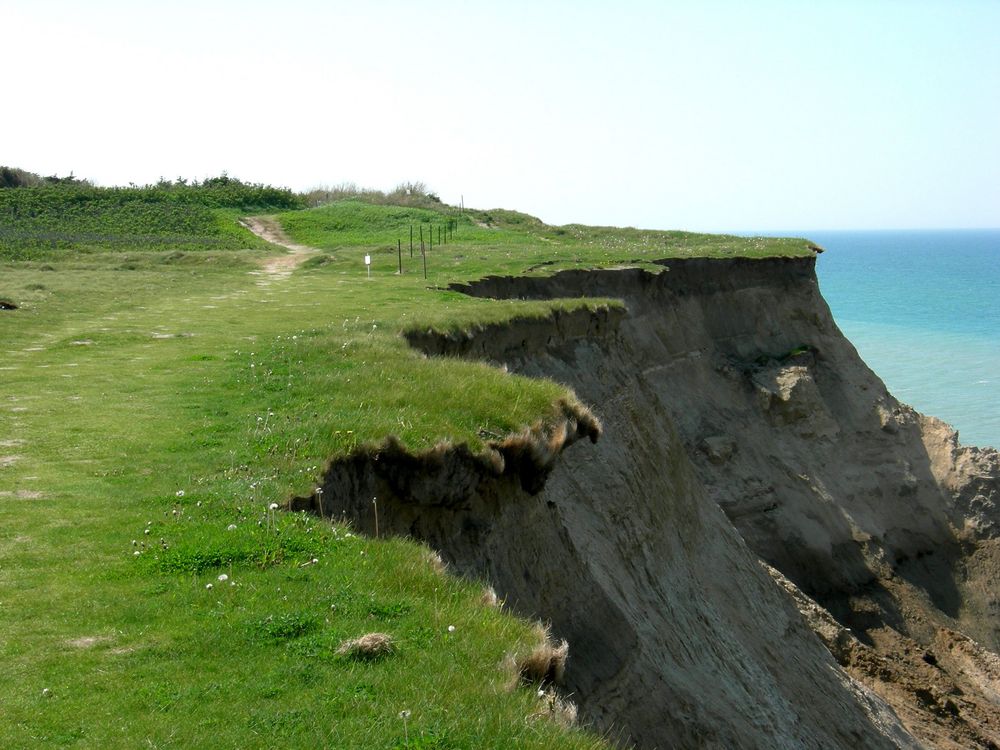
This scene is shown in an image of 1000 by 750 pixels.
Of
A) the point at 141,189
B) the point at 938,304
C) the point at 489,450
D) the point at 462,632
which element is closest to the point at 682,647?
the point at 489,450

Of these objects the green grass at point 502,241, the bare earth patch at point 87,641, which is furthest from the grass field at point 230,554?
the green grass at point 502,241

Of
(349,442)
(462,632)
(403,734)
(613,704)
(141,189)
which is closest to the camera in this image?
(403,734)

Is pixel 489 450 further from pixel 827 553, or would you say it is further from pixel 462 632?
pixel 827 553

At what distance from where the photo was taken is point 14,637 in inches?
256

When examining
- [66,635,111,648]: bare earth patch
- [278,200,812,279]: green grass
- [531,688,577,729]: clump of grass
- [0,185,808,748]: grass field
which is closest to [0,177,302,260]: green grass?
[278,200,812,279]: green grass

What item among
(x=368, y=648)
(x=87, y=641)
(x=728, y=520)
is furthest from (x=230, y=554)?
(x=728, y=520)

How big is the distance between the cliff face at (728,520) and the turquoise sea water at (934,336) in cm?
2239

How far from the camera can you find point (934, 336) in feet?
301

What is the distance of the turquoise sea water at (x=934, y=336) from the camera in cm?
6075

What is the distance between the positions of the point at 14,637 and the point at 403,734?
2.75 meters

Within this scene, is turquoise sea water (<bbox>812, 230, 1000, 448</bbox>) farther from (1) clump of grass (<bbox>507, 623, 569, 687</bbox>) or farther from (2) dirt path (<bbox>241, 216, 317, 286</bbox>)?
(1) clump of grass (<bbox>507, 623, 569, 687</bbox>)

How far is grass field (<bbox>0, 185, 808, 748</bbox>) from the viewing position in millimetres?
5707

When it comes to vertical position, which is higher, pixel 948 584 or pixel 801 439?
pixel 801 439

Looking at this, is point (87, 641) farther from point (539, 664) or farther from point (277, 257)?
point (277, 257)
